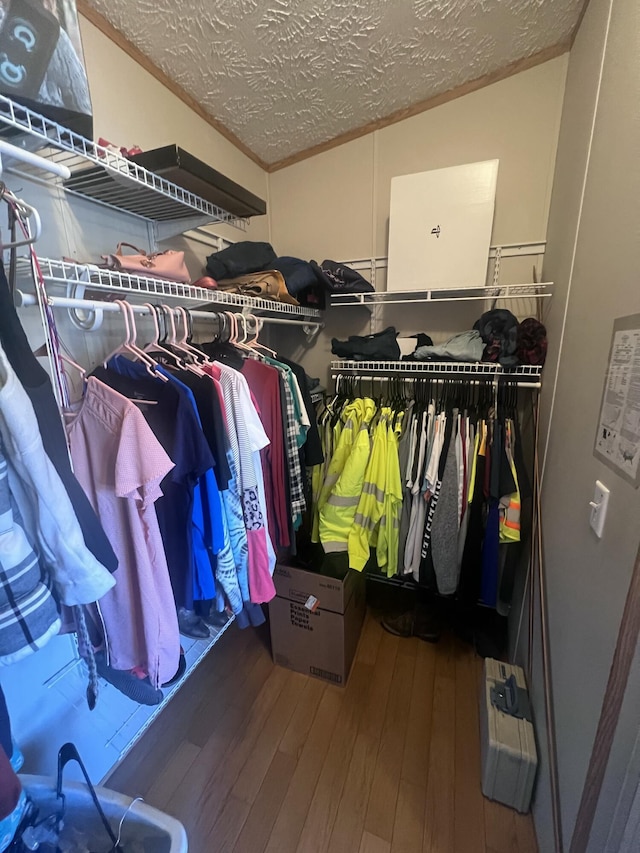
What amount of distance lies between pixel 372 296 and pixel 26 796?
2128mm

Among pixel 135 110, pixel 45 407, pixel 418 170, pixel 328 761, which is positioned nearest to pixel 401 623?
pixel 328 761

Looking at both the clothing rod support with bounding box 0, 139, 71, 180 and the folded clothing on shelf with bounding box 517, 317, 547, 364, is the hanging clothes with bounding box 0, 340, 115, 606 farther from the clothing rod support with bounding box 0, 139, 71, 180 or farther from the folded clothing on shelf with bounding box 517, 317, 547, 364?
the folded clothing on shelf with bounding box 517, 317, 547, 364

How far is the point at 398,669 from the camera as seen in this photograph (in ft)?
5.75

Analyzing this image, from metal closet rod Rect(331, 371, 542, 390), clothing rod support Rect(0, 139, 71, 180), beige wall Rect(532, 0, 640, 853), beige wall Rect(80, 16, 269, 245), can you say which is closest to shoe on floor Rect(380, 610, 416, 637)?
beige wall Rect(532, 0, 640, 853)

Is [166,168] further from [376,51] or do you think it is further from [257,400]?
[376,51]

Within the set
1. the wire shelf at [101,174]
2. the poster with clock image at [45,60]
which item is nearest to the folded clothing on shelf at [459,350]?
the wire shelf at [101,174]

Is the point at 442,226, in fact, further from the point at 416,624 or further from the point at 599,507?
the point at 416,624

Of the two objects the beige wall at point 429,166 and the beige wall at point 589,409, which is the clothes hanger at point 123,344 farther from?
the beige wall at point 429,166

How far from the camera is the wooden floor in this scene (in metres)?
1.17

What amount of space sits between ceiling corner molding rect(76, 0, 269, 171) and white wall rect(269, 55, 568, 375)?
1.27 feet

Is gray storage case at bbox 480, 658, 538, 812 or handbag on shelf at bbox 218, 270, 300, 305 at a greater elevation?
handbag on shelf at bbox 218, 270, 300, 305

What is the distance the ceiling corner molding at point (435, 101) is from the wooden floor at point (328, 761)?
8.82 feet

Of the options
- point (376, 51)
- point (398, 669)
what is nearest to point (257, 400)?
point (376, 51)

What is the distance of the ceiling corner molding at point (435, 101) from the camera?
4.88 ft
